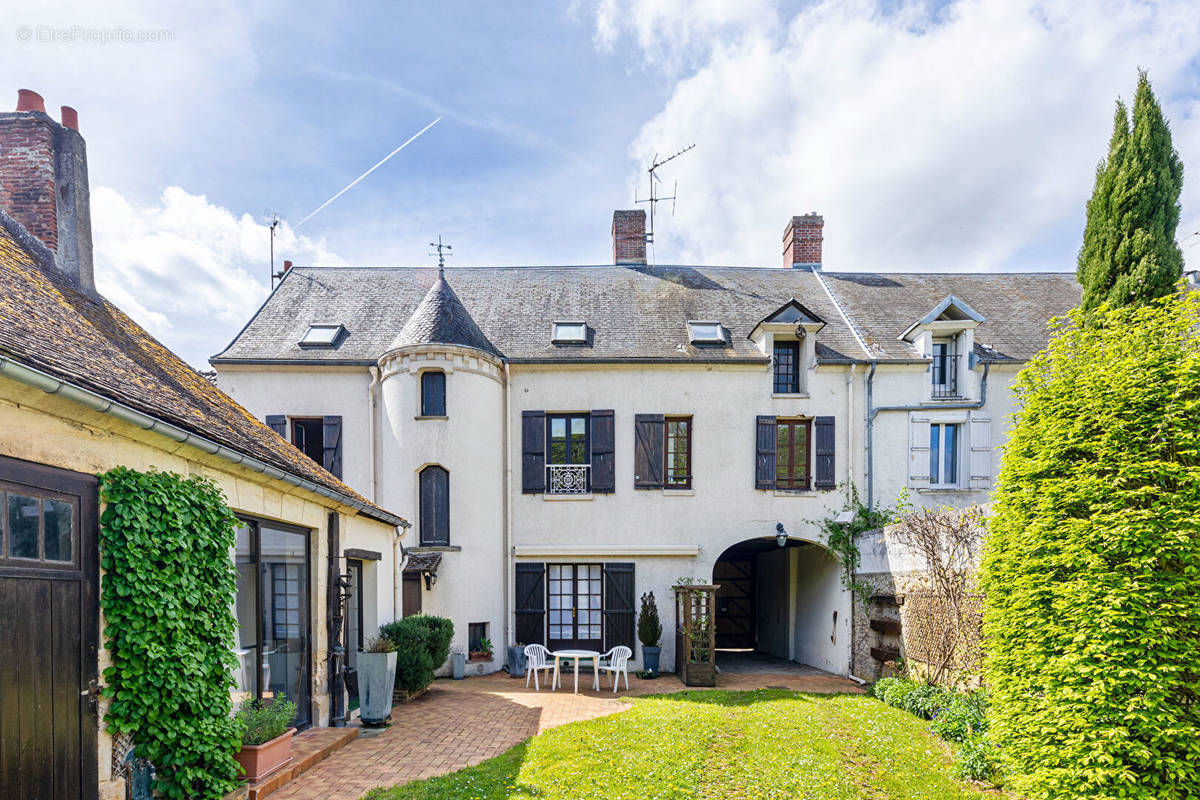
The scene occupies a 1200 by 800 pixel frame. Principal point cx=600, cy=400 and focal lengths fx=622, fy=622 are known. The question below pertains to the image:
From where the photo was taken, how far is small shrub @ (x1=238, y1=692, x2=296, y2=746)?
5.39 m

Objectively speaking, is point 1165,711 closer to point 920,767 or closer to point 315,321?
point 920,767

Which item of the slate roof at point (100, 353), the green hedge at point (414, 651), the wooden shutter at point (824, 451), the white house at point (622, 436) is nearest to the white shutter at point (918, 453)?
the white house at point (622, 436)

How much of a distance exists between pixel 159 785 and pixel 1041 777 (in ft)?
22.0

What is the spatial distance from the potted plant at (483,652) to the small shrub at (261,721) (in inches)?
256

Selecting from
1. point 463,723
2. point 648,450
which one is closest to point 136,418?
point 463,723

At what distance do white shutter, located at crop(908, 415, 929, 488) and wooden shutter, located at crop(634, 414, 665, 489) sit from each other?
523 cm

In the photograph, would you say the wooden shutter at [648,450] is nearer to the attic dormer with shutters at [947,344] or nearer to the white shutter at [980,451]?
the attic dormer with shutters at [947,344]

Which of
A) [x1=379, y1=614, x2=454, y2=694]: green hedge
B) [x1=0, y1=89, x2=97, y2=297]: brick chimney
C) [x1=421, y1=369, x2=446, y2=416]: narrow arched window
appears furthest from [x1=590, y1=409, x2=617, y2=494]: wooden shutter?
[x1=0, y1=89, x2=97, y2=297]: brick chimney

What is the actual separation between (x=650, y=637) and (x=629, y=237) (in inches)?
396

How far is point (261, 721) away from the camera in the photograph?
5.57m

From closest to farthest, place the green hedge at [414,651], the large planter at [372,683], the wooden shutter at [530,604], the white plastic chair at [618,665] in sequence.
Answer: the large planter at [372,683]
the green hedge at [414,651]
the white plastic chair at [618,665]
the wooden shutter at [530,604]

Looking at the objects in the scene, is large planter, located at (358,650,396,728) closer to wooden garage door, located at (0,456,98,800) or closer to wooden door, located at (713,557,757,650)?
wooden garage door, located at (0,456,98,800)

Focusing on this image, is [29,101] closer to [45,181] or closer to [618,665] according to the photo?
[45,181]

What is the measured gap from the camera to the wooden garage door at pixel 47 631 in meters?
3.50
